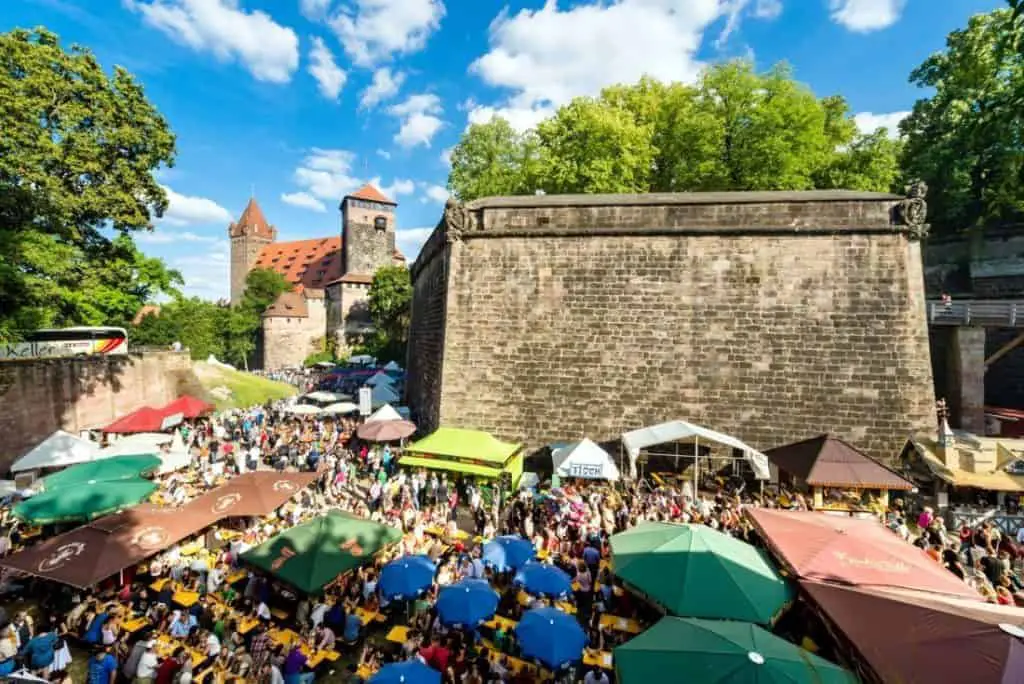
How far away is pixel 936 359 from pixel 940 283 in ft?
37.6

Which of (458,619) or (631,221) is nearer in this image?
(458,619)

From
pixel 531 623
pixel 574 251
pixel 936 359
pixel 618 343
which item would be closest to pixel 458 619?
pixel 531 623

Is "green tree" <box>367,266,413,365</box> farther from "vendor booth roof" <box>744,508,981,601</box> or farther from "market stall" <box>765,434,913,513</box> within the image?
"vendor booth roof" <box>744,508,981,601</box>

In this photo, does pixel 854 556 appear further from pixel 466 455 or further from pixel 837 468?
pixel 466 455

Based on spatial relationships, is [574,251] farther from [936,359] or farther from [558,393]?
[936,359]

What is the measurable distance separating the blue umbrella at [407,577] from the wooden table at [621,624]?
2.93 meters

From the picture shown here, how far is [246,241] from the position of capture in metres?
73.8

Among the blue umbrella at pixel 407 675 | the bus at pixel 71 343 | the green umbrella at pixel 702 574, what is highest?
the bus at pixel 71 343

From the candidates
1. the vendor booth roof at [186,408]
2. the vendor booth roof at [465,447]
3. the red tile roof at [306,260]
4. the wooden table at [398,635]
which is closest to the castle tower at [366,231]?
the red tile roof at [306,260]

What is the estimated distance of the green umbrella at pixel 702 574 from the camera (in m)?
6.93

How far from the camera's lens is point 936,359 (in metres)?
18.8

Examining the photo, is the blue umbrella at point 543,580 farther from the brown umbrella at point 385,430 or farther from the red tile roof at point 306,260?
the red tile roof at point 306,260

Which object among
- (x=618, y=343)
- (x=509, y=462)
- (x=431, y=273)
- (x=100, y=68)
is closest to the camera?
(x=509, y=462)

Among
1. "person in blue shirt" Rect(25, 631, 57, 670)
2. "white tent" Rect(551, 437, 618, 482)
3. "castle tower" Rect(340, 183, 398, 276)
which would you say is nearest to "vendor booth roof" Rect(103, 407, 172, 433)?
"person in blue shirt" Rect(25, 631, 57, 670)
